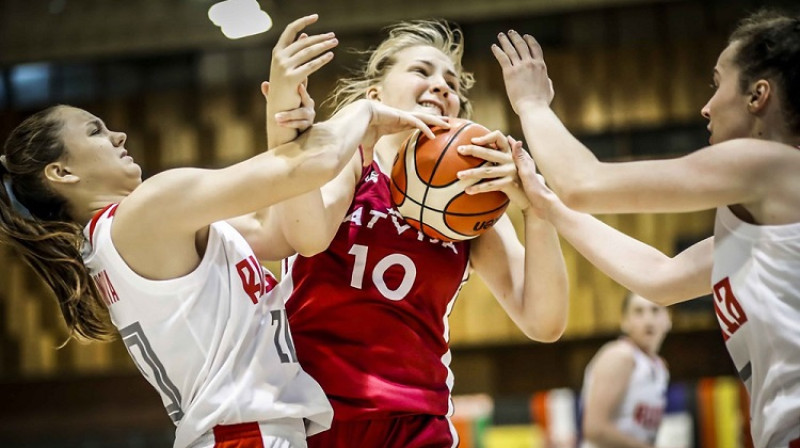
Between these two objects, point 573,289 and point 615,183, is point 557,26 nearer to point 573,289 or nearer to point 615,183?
point 573,289

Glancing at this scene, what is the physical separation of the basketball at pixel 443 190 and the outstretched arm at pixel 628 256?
0.12m

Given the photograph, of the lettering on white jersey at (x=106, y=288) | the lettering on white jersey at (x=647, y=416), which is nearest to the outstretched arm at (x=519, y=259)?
the lettering on white jersey at (x=106, y=288)

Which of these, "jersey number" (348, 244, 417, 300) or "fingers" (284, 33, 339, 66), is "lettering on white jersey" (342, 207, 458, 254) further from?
"fingers" (284, 33, 339, 66)

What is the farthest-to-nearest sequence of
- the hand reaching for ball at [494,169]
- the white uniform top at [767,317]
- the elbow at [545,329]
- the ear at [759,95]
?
the elbow at [545,329]
the hand reaching for ball at [494,169]
the ear at [759,95]
the white uniform top at [767,317]

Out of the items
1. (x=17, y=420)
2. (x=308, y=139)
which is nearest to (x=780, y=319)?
(x=308, y=139)

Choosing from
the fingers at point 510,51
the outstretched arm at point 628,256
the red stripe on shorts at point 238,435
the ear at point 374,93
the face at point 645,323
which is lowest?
the face at point 645,323

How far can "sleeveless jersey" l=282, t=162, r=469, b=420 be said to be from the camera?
2.85m

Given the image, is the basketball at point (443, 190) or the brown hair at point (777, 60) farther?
the basketball at point (443, 190)

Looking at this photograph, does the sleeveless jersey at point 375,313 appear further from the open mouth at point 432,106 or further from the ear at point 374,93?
the ear at point 374,93

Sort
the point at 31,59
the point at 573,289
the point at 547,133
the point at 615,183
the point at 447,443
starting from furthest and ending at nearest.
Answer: the point at 31,59, the point at 573,289, the point at 447,443, the point at 547,133, the point at 615,183

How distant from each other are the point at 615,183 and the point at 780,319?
53 centimetres

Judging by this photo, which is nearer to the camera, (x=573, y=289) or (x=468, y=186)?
(x=468, y=186)

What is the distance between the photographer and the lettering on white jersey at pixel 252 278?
269 cm

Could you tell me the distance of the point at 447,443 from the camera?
2.94 m
